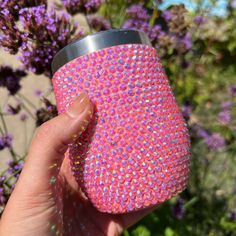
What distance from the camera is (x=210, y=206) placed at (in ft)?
5.35

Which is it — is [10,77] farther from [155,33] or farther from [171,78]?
[171,78]

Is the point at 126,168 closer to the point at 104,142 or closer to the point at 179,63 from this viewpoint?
the point at 104,142

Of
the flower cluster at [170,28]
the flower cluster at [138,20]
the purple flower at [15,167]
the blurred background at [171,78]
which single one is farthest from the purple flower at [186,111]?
the purple flower at [15,167]

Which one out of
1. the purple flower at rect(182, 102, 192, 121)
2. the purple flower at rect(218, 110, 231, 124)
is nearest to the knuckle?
the purple flower at rect(182, 102, 192, 121)

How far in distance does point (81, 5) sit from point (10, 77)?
11.3 inches

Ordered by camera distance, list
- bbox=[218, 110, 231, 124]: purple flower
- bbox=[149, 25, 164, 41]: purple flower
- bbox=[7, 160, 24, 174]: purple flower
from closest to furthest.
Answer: bbox=[7, 160, 24, 174]: purple flower, bbox=[149, 25, 164, 41]: purple flower, bbox=[218, 110, 231, 124]: purple flower

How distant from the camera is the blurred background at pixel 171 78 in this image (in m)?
0.96

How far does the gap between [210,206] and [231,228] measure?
158 millimetres

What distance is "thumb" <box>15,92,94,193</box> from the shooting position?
2.28 feet

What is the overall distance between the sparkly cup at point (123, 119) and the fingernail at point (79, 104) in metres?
0.01

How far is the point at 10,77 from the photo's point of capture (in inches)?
43.8

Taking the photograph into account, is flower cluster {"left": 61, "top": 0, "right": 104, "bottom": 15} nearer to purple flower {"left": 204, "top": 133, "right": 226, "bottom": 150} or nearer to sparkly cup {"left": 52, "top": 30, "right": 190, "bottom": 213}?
sparkly cup {"left": 52, "top": 30, "right": 190, "bottom": 213}

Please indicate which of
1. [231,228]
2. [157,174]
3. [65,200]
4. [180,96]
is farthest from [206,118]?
[157,174]

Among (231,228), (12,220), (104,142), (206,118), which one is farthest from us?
(206,118)
